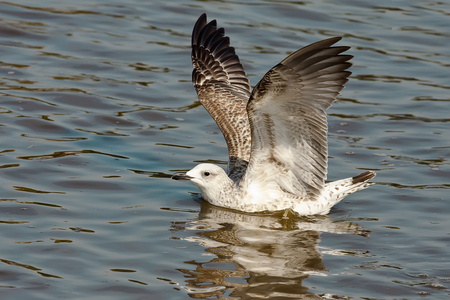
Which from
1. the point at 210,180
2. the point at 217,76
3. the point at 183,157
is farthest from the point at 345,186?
the point at 217,76

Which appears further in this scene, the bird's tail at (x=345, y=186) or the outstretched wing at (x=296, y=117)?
the bird's tail at (x=345, y=186)

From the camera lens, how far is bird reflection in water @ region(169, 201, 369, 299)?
21.6 ft

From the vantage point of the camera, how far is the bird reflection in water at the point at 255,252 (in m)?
6.59

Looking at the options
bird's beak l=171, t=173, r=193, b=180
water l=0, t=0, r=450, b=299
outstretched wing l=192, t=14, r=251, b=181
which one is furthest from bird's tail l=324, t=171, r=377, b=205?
outstretched wing l=192, t=14, r=251, b=181

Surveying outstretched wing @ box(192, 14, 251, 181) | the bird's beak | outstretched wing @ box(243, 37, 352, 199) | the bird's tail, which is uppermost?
outstretched wing @ box(192, 14, 251, 181)

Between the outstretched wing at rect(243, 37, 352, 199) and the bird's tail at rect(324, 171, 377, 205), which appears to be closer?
the outstretched wing at rect(243, 37, 352, 199)

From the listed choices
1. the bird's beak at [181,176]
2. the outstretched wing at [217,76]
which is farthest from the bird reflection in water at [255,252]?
the outstretched wing at [217,76]

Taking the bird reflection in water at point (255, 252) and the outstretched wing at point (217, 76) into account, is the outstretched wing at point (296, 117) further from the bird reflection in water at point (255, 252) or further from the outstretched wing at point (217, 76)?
the outstretched wing at point (217, 76)

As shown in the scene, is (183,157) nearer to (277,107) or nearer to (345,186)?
(345,186)

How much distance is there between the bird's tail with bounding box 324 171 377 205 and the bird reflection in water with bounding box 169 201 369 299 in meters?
0.20

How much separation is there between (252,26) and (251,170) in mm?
5162

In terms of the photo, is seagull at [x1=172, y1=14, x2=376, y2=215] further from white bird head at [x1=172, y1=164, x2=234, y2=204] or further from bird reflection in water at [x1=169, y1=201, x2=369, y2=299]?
bird reflection in water at [x1=169, y1=201, x2=369, y2=299]

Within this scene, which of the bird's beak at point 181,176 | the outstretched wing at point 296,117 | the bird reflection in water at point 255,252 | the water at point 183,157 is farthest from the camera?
the bird's beak at point 181,176

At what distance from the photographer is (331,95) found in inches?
301
